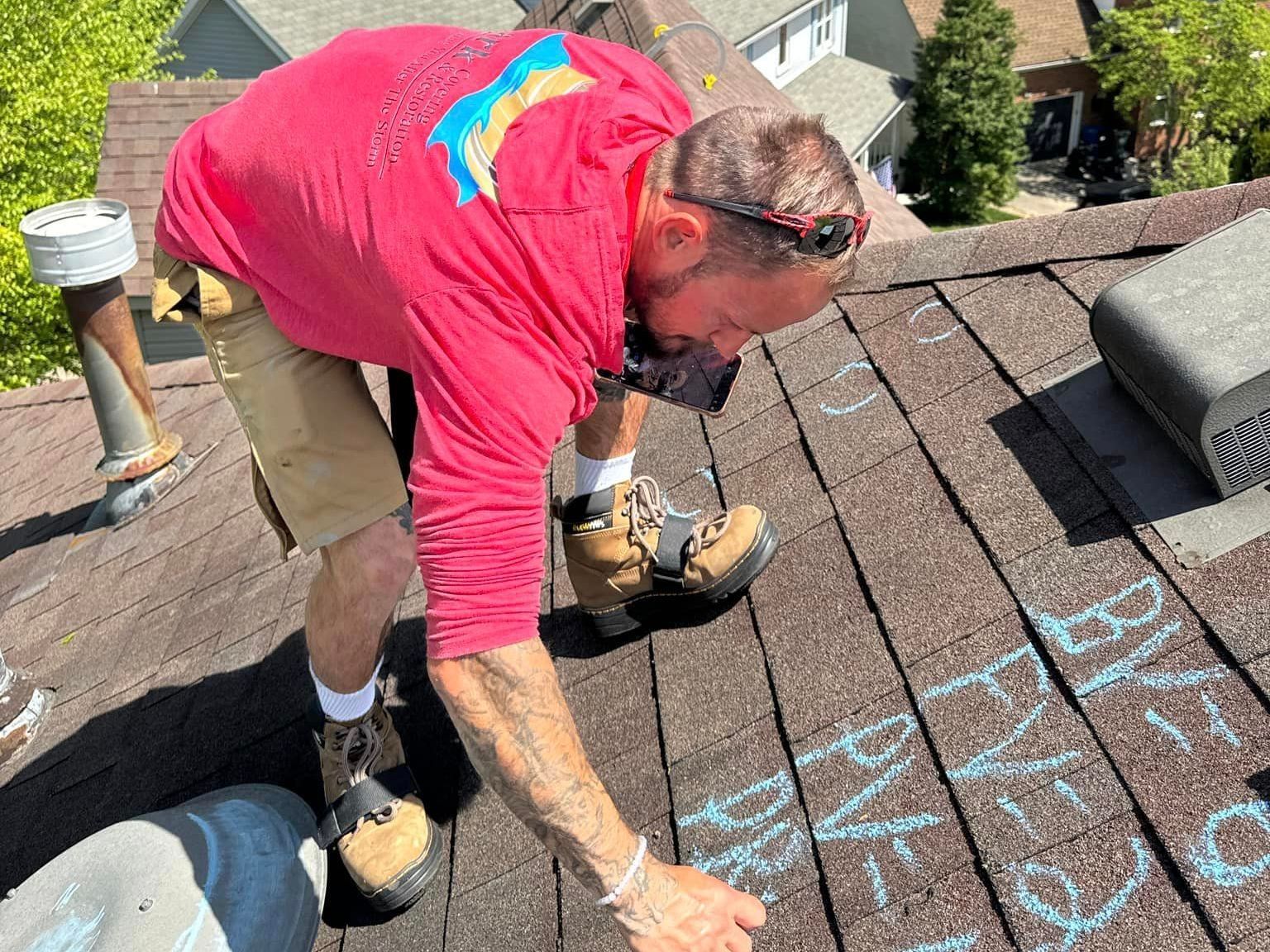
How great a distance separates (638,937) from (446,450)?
2.98 ft

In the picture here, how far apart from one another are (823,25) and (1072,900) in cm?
2632

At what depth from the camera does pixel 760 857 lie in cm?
213

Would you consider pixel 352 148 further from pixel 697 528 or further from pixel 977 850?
pixel 977 850

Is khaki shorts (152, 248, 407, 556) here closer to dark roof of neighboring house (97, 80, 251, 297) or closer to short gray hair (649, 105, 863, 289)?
short gray hair (649, 105, 863, 289)

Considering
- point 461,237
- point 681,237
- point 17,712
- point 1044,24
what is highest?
point 461,237

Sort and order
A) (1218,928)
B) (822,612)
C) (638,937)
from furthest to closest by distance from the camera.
A: (822,612), (638,937), (1218,928)

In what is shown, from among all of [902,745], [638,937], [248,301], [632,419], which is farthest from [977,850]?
[248,301]

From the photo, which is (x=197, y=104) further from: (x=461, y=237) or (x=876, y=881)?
(x=876, y=881)

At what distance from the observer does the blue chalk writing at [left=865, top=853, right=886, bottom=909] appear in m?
1.92

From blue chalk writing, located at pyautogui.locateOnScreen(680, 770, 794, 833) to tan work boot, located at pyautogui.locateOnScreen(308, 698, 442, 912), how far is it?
0.63 metres

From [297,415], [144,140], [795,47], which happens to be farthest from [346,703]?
[795,47]

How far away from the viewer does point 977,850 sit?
1.91 meters

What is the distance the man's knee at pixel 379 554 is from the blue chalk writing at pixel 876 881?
118 centimetres

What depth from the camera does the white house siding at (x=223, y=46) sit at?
20.6 m
